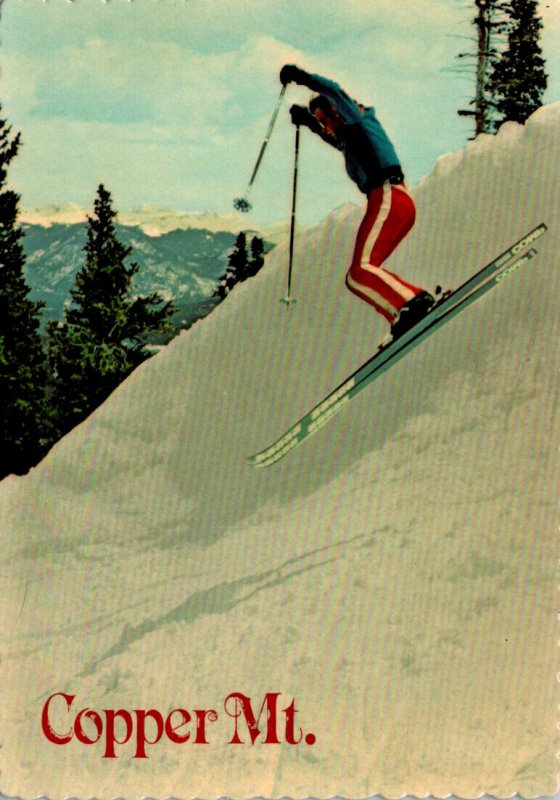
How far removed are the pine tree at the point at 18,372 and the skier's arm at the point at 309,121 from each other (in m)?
5.09

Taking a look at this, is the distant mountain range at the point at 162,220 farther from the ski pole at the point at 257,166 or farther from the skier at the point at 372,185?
the skier at the point at 372,185

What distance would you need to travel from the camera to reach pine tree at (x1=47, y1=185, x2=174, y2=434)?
38.0 feet

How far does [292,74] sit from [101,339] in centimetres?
685

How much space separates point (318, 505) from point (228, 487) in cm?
120

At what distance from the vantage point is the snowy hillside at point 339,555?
7.50m

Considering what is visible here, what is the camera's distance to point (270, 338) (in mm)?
10211

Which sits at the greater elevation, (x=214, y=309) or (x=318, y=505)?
(x=214, y=309)

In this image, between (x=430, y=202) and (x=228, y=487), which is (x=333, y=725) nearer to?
(x=228, y=487)

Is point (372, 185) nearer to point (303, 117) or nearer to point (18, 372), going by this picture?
point (303, 117)

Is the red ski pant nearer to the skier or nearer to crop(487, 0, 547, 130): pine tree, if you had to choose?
the skier

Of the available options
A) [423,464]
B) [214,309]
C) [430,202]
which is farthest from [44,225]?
[423,464]

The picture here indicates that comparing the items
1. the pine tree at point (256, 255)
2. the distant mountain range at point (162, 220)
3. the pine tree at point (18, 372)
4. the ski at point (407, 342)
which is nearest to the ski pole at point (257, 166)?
the distant mountain range at point (162, 220)

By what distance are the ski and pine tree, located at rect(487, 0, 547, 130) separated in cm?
237

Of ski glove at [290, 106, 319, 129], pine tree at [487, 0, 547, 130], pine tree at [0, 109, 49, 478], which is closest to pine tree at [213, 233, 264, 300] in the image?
ski glove at [290, 106, 319, 129]
